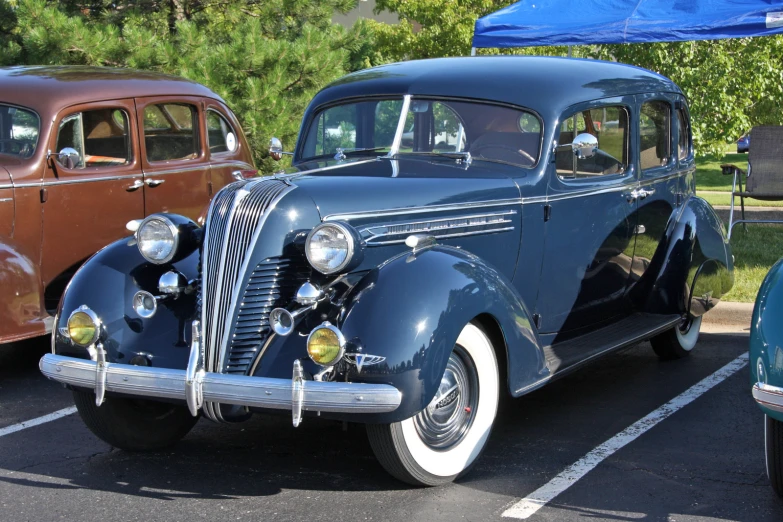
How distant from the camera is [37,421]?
5.21 m

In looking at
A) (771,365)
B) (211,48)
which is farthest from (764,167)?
(771,365)

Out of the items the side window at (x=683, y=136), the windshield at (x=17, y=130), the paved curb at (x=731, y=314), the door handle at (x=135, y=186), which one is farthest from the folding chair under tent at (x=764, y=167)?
the windshield at (x=17, y=130)

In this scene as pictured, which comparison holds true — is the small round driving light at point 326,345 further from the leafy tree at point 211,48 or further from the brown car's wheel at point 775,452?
the leafy tree at point 211,48

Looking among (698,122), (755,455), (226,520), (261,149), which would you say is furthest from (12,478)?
(698,122)

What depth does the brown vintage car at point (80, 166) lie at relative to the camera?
6.05 meters

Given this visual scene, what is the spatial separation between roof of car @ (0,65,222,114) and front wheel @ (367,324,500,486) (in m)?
3.68

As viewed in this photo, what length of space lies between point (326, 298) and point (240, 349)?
0.40 metres

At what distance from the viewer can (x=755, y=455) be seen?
14.9ft

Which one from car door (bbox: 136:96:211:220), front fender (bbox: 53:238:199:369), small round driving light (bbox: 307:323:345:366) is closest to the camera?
small round driving light (bbox: 307:323:345:366)

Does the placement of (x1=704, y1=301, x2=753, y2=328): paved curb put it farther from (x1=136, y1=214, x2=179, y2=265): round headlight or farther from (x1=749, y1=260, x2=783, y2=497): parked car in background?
(x1=136, y1=214, x2=179, y2=265): round headlight

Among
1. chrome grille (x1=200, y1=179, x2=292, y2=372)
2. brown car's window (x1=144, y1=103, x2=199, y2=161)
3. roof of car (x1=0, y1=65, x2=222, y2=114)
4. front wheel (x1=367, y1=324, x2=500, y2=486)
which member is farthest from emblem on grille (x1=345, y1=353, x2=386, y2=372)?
brown car's window (x1=144, y1=103, x2=199, y2=161)

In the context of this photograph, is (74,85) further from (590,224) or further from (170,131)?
(590,224)

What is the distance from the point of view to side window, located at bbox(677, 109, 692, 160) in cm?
661

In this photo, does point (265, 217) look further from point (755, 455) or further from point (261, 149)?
point (261, 149)
